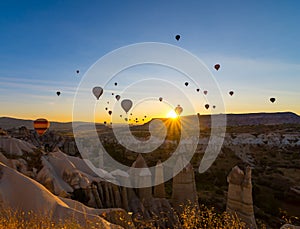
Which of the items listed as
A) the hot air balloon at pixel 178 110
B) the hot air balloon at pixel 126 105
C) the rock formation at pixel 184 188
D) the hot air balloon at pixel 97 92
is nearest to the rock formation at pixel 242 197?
the rock formation at pixel 184 188

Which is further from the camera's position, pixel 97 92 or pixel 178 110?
pixel 178 110

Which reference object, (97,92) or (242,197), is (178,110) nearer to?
(97,92)

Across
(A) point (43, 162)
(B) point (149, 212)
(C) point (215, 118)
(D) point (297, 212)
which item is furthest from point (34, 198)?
(C) point (215, 118)

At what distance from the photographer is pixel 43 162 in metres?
12.3

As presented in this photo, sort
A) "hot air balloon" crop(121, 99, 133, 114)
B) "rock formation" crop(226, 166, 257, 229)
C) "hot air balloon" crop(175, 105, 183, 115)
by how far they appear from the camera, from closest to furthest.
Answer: "rock formation" crop(226, 166, 257, 229)
"hot air balloon" crop(121, 99, 133, 114)
"hot air balloon" crop(175, 105, 183, 115)

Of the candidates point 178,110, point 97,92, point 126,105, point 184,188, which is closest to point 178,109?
point 178,110

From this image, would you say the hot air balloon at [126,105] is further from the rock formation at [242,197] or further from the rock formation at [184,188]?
the rock formation at [242,197]

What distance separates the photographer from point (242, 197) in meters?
9.32

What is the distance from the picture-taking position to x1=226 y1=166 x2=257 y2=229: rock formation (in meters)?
9.13

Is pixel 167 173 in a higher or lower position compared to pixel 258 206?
higher

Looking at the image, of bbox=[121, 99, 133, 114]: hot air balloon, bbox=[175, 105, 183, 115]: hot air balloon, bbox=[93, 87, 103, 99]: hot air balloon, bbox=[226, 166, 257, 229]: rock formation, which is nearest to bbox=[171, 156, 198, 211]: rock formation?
bbox=[226, 166, 257, 229]: rock formation

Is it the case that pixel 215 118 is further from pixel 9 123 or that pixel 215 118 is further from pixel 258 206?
pixel 258 206

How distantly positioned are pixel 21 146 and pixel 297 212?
17.2 m

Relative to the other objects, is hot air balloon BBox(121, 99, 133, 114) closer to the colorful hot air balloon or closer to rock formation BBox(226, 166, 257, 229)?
the colorful hot air balloon
